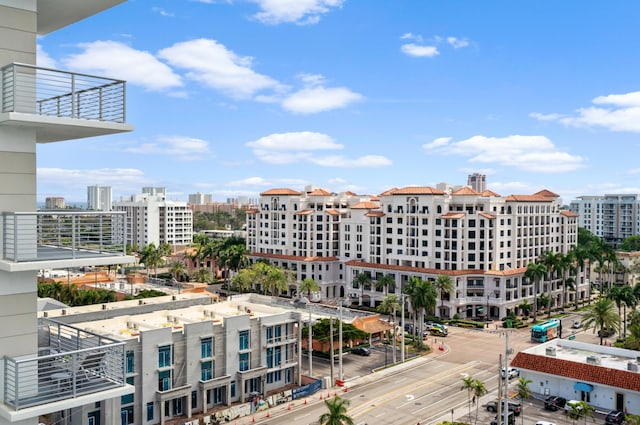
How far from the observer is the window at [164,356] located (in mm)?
46406

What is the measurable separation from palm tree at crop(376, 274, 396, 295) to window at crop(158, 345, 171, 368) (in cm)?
5147

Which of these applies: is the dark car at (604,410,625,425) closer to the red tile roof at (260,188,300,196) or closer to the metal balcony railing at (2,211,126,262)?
the metal balcony railing at (2,211,126,262)

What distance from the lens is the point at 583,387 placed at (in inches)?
2003

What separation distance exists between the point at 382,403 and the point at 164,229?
138 meters

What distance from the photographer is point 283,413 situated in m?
49.2

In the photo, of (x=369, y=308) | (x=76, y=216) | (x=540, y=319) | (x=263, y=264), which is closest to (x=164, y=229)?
(x=263, y=264)

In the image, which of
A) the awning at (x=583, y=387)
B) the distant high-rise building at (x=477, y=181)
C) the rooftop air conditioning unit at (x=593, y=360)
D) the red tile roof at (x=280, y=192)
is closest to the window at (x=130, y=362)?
the awning at (x=583, y=387)

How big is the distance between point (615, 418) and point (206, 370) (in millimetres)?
32526

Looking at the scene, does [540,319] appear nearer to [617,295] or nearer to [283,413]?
[617,295]

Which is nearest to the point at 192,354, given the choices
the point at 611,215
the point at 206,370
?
the point at 206,370

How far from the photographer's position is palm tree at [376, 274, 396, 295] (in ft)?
308

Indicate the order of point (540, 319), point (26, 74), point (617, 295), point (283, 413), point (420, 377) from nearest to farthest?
point (26, 74) < point (283, 413) < point (420, 377) < point (617, 295) < point (540, 319)

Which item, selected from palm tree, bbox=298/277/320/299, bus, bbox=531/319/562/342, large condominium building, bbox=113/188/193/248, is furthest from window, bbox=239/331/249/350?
large condominium building, bbox=113/188/193/248

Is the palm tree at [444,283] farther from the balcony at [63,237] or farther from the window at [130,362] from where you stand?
the balcony at [63,237]
